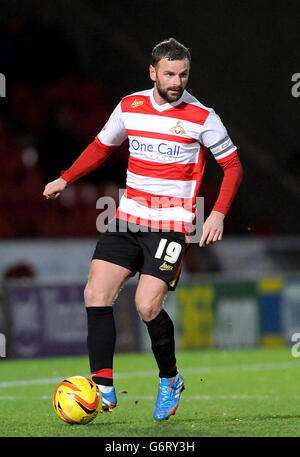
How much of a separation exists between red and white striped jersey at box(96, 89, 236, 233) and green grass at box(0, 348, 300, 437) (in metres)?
1.14

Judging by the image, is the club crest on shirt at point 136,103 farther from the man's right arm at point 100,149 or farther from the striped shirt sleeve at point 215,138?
the striped shirt sleeve at point 215,138

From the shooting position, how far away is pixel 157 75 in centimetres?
584

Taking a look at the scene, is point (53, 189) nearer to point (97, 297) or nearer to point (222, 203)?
point (97, 297)

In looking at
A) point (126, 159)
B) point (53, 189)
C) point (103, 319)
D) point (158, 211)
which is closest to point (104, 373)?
point (103, 319)

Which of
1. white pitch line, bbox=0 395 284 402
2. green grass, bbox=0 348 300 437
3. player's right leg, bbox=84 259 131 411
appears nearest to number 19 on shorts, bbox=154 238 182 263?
player's right leg, bbox=84 259 131 411

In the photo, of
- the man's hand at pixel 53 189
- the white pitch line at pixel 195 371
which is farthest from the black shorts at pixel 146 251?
the white pitch line at pixel 195 371

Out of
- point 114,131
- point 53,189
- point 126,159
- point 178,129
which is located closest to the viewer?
point 178,129

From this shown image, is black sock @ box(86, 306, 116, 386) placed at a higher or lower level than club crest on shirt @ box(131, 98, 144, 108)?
lower

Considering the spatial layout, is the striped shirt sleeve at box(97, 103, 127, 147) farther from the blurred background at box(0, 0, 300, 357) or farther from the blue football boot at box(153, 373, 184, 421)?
the blurred background at box(0, 0, 300, 357)

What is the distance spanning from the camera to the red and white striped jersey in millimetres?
5871

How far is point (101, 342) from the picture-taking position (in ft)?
19.3

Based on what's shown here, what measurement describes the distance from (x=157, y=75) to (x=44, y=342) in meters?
6.19

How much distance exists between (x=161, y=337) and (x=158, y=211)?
0.70 m
